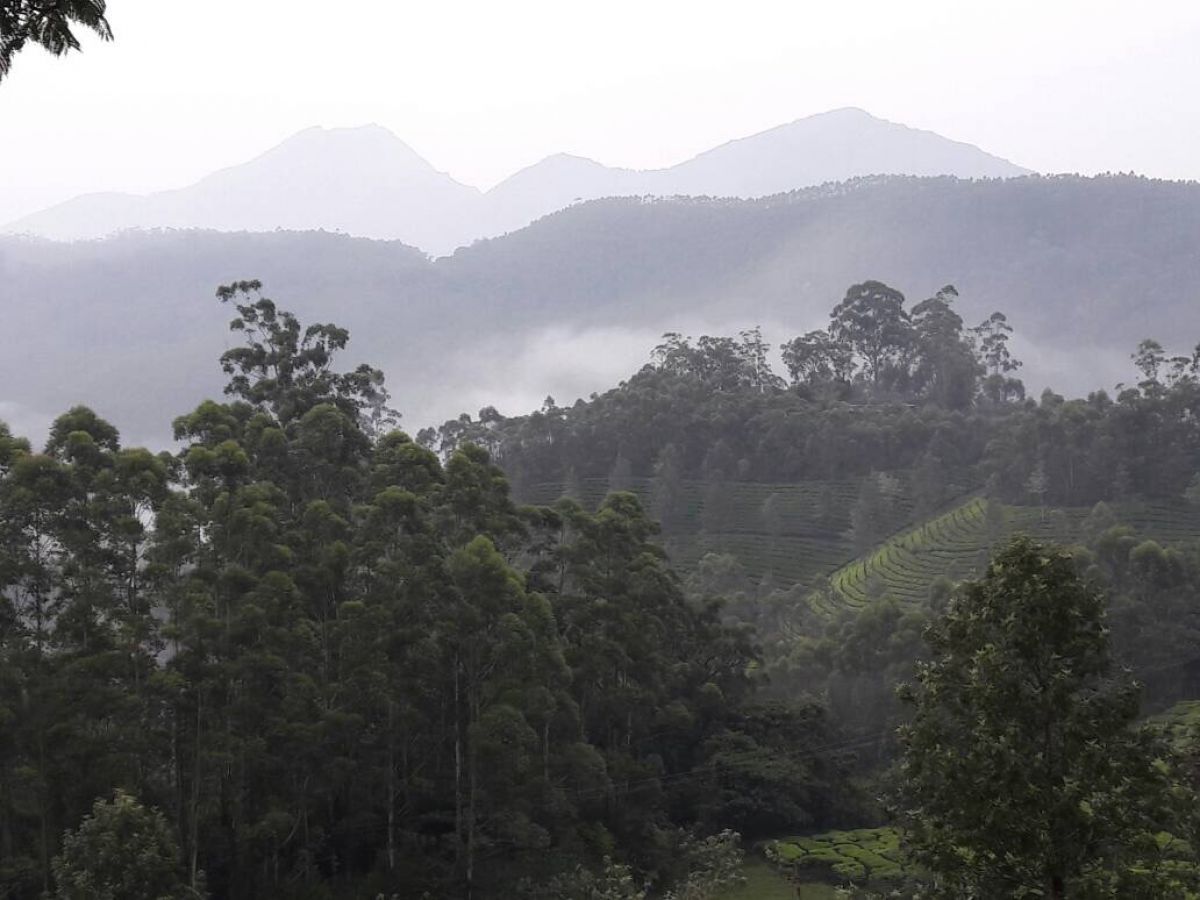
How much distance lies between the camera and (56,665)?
17.6 metres

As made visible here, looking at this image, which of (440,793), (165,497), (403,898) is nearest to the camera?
(165,497)

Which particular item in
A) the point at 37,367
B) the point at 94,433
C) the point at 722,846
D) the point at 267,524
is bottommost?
the point at 722,846

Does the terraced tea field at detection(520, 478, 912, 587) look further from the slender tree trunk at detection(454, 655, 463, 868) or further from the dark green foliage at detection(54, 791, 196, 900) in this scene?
the dark green foliage at detection(54, 791, 196, 900)

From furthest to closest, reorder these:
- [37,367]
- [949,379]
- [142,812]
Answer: [37,367] < [949,379] < [142,812]

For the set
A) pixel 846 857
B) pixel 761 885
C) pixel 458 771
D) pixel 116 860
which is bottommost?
pixel 761 885

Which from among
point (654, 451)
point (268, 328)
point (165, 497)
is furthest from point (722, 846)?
point (654, 451)

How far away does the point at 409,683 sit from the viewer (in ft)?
69.3

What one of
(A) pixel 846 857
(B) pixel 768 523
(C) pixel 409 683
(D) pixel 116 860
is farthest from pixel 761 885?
(B) pixel 768 523

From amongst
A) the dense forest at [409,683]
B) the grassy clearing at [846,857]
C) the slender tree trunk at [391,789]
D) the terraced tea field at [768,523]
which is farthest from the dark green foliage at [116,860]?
the terraced tea field at [768,523]

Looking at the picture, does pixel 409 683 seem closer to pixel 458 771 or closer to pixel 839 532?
pixel 458 771

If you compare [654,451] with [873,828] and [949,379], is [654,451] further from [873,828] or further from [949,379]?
[873,828]

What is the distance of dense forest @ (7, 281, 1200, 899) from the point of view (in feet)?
49.7

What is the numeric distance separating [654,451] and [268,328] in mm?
38808

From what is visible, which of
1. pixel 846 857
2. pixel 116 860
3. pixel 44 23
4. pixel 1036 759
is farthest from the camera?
pixel 846 857
